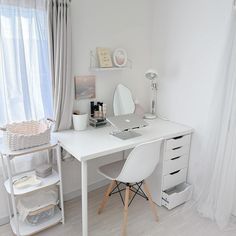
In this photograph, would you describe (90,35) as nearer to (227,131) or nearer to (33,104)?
(33,104)

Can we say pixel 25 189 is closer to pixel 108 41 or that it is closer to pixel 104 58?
pixel 104 58

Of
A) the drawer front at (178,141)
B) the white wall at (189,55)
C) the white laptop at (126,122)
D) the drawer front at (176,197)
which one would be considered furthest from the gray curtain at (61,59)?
the drawer front at (176,197)

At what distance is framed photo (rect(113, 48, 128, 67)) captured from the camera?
2.29m

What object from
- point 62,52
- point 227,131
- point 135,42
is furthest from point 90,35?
point 227,131

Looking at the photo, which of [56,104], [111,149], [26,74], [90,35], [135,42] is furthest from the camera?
[135,42]

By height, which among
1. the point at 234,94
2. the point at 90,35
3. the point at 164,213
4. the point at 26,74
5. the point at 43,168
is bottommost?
the point at 164,213

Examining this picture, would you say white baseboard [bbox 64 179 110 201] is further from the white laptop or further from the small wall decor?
the small wall decor

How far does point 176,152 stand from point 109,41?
129 cm

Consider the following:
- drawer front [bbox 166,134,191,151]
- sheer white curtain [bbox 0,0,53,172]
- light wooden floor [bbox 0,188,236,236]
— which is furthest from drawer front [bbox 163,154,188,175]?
sheer white curtain [bbox 0,0,53,172]

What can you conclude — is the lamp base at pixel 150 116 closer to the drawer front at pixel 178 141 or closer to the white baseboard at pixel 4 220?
the drawer front at pixel 178 141

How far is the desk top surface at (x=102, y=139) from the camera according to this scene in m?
1.66

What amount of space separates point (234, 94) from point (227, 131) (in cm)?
32

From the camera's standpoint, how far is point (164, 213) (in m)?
2.15

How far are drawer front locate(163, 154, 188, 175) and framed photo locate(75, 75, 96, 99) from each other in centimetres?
99
